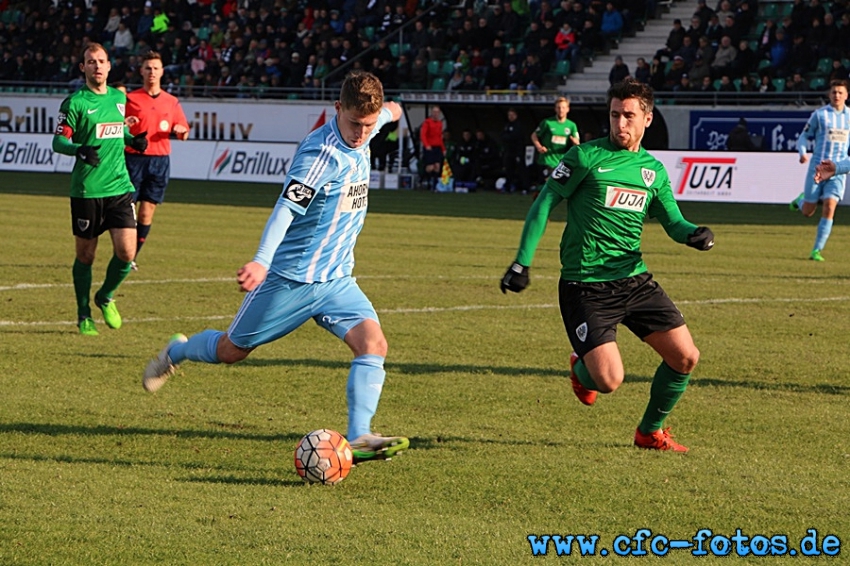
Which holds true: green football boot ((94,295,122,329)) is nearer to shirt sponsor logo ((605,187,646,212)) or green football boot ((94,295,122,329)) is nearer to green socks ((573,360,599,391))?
green socks ((573,360,599,391))


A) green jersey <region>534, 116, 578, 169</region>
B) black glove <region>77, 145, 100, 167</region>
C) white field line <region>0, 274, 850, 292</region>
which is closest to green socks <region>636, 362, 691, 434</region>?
black glove <region>77, 145, 100, 167</region>

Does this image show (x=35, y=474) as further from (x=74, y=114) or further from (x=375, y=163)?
(x=375, y=163)

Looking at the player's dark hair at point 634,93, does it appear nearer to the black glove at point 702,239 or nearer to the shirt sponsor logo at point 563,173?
the shirt sponsor logo at point 563,173

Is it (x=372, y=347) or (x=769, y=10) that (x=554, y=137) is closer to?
(x=769, y=10)

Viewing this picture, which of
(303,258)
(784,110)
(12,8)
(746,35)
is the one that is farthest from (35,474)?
(12,8)

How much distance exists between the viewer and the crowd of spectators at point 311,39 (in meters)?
33.9

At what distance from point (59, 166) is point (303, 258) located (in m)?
30.3

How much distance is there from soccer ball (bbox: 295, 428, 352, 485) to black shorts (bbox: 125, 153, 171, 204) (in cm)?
822

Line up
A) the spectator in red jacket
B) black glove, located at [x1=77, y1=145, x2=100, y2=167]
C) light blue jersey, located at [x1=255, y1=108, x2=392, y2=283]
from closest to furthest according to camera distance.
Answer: light blue jersey, located at [x1=255, y1=108, x2=392, y2=283], black glove, located at [x1=77, y1=145, x2=100, y2=167], the spectator in red jacket

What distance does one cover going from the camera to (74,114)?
10453 mm

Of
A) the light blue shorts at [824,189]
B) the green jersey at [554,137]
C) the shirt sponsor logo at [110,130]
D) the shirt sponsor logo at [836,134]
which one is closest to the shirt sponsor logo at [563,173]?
the shirt sponsor logo at [110,130]

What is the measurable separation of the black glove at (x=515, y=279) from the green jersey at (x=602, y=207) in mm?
324

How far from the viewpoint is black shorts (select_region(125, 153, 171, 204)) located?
13.4 metres

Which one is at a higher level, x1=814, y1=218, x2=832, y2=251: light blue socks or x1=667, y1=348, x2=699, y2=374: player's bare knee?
x1=667, y1=348, x2=699, y2=374: player's bare knee
